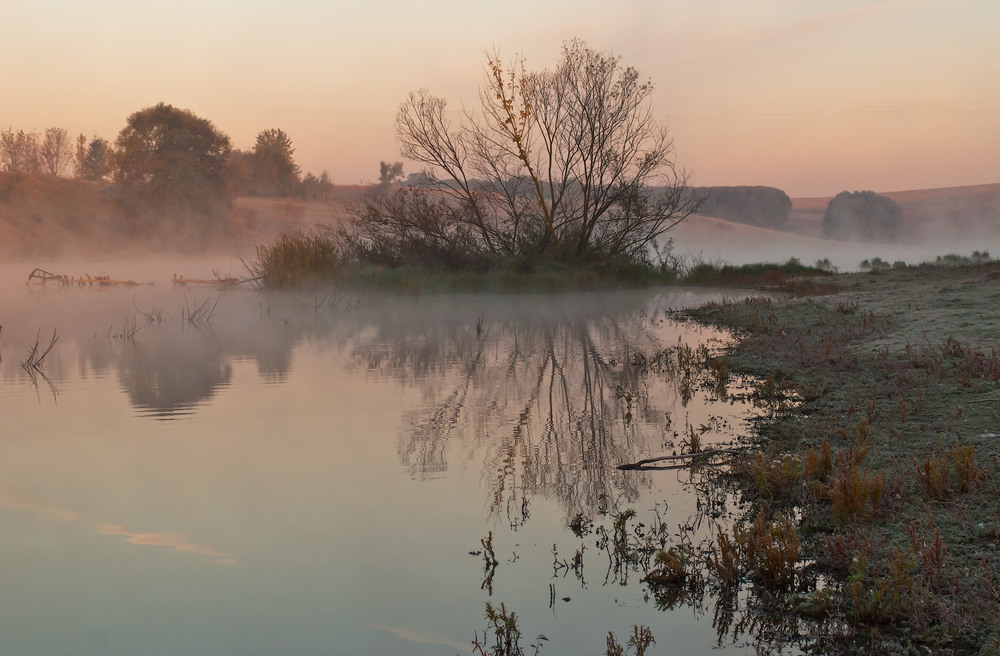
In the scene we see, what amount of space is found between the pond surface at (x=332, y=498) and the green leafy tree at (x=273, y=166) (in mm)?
46342

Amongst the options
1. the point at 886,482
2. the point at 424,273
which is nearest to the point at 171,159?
the point at 424,273

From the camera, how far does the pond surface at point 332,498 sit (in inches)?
132

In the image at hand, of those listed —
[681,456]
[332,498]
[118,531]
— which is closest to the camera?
[118,531]

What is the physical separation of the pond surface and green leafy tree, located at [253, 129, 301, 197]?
46.3 meters

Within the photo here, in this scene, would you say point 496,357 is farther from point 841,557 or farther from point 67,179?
point 67,179

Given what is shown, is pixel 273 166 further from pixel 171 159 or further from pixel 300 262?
pixel 300 262

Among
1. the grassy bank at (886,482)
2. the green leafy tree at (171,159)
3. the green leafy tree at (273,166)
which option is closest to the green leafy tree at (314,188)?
the green leafy tree at (273,166)

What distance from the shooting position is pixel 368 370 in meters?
10.0

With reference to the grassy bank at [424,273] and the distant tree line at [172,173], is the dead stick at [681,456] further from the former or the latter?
the distant tree line at [172,173]

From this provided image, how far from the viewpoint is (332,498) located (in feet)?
16.0

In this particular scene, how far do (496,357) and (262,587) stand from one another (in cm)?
772

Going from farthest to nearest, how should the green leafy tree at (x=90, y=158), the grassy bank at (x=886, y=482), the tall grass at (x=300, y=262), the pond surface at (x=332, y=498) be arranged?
the green leafy tree at (x=90, y=158)
the tall grass at (x=300, y=262)
the pond surface at (x=332, y=498)
the grassy bank at (x=886, y=482)

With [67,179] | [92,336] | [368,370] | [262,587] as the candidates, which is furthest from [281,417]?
[67,179]

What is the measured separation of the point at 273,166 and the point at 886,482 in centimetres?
5555
